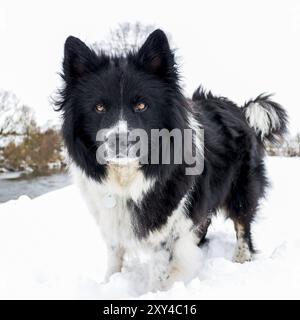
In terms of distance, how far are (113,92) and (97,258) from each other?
2325 millimetres

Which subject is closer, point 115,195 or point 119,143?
point 119,143

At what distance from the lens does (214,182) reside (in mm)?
3471

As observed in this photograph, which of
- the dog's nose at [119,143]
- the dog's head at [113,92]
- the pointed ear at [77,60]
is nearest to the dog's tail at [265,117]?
the dog's head at [113,92]

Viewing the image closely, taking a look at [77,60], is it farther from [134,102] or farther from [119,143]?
[119,143]

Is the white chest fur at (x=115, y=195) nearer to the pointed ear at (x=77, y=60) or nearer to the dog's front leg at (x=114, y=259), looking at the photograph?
the dog's front leg at (x=114, y=259)

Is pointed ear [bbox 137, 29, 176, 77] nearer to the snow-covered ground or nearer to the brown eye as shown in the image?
the brown eye

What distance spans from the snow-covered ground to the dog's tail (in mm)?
1120

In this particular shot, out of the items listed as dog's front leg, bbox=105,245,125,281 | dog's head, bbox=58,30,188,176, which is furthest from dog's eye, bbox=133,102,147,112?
dog's front leg, bbox=105,245,125,281

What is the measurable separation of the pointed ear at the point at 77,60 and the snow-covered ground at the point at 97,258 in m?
1.81

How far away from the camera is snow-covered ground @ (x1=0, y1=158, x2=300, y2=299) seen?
7.86 ft

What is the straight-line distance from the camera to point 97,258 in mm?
4164

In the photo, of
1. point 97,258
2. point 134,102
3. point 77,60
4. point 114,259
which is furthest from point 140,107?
point 97,258
